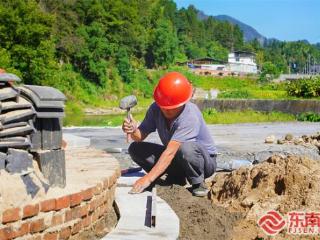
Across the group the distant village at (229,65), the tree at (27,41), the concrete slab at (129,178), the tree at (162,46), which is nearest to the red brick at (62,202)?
the concrete slab at (129,178)

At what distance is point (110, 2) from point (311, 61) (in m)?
92.2

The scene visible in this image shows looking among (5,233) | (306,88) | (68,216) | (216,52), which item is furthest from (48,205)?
(216,52)

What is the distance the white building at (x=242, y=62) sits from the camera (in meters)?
112

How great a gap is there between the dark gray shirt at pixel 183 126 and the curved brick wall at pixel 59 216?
1.10m

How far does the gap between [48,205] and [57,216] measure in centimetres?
12

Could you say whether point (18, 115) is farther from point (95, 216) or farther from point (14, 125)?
point (95, 216)

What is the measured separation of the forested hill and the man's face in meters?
30.8

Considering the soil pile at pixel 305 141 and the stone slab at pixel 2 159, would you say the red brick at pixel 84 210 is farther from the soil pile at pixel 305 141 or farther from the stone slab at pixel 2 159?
the soil pile at pixel 305 141

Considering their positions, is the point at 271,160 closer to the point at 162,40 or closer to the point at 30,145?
the point at 30,145

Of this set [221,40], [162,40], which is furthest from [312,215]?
[221,40]

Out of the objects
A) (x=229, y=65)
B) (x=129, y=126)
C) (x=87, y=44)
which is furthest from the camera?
(x=229, y=65)

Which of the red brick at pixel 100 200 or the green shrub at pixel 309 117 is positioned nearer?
the red brick at pixel 100 200

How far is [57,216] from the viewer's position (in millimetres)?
3523

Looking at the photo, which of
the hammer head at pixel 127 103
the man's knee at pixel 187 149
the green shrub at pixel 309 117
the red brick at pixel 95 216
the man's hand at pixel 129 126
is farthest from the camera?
the green shrub at pixel 309 117
